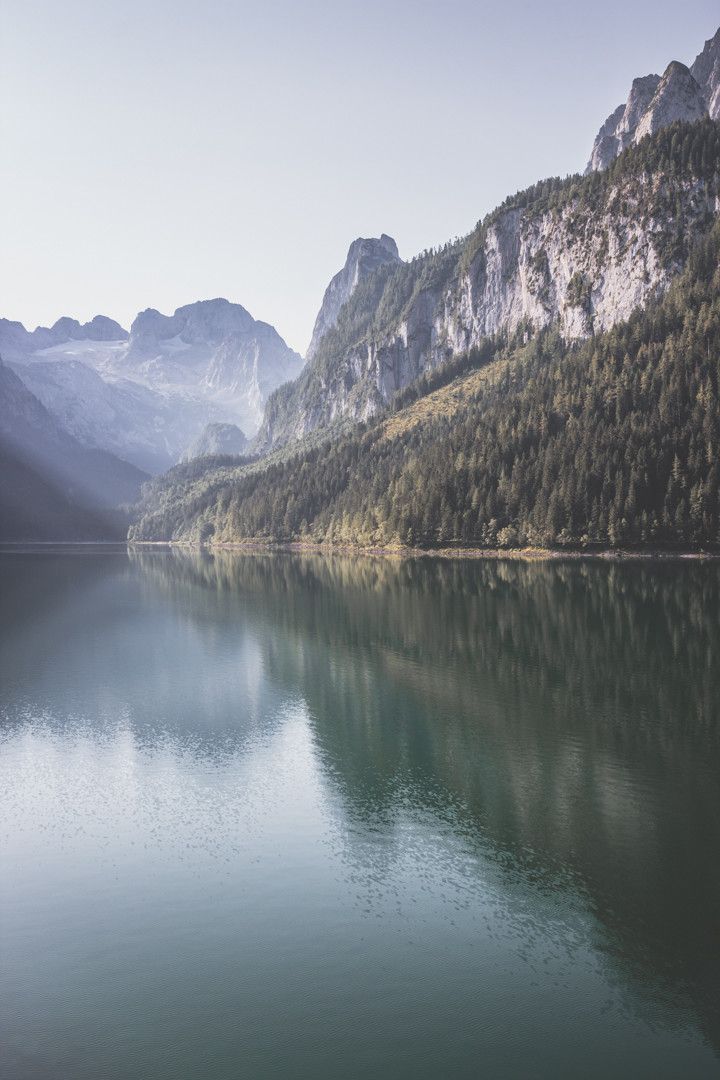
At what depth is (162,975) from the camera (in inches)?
778

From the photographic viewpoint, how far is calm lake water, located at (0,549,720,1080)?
1714cm

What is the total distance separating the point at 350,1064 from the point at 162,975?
629 cm

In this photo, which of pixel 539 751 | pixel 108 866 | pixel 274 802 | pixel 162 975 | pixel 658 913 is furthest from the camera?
pixel 539 751

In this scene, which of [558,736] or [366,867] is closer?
[366,867]

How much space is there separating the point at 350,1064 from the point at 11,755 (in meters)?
29.3

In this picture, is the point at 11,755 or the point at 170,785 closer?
the point at 170,785

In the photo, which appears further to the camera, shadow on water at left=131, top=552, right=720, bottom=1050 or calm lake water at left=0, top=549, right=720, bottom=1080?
shadow on water at left=131, top=552, right=720, bottom=1050

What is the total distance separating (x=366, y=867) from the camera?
84.4 ft

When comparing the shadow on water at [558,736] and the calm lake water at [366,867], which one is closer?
the calm lake water at [366,867]

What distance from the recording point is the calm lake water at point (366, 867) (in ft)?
56.2

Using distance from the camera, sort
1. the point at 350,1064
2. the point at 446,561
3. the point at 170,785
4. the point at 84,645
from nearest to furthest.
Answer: the point at 350,1064
the point at 170,785
the point at 84,645
the point at 446,561

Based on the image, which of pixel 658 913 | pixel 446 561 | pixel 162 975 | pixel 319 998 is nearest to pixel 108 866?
pixel 162 975

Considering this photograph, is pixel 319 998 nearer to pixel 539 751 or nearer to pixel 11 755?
pixel 539 751

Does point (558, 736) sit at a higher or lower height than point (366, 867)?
higher
